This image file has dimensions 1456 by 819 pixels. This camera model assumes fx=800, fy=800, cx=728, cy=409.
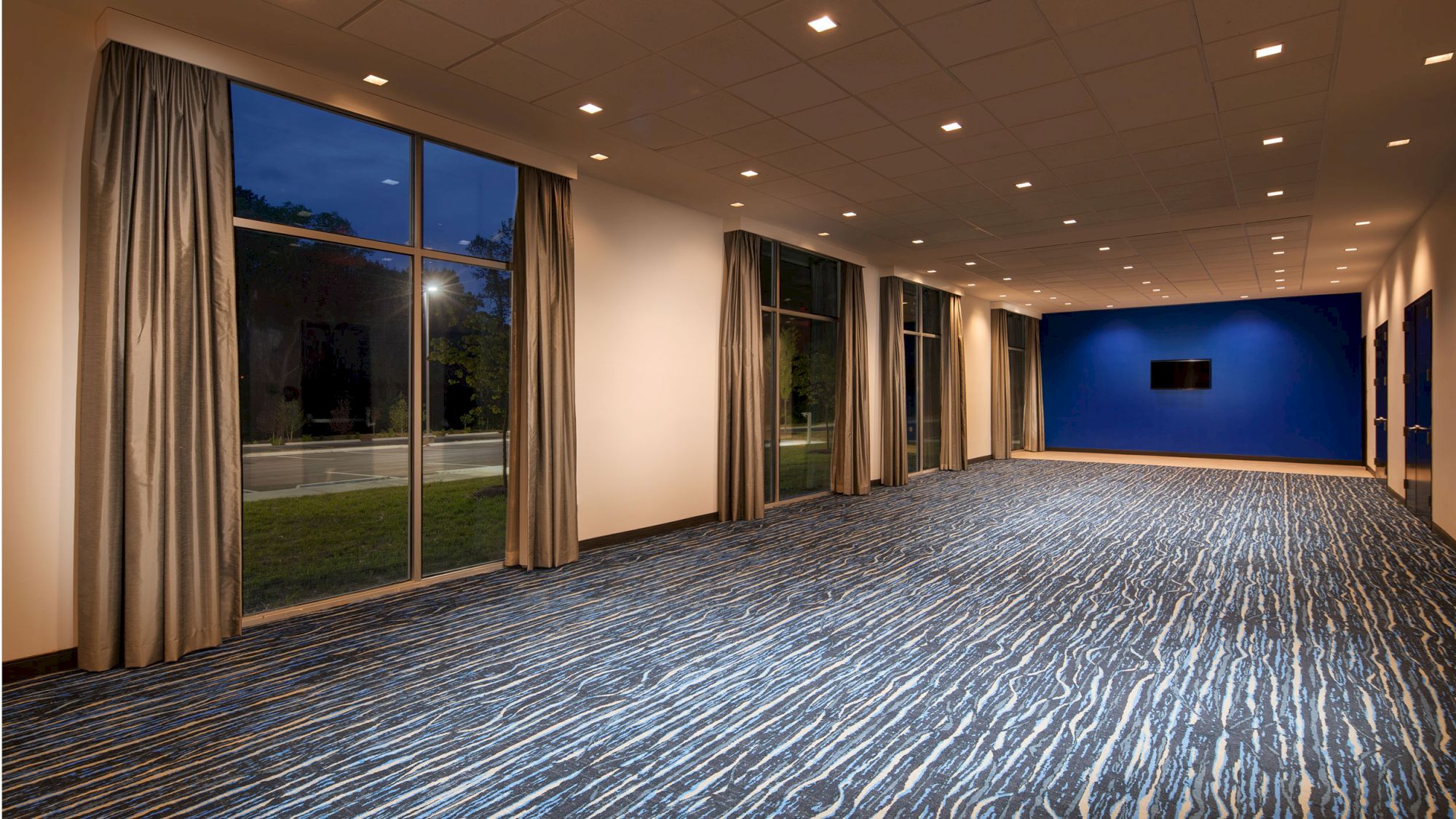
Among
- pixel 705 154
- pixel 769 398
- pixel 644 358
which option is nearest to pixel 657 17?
pixel 705 154

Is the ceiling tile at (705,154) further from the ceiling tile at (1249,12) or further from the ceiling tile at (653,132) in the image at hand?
the ceiling tile at (1249,12)

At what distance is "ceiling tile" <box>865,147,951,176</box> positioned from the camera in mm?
6266

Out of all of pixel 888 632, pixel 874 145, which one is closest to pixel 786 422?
pixel 874 145

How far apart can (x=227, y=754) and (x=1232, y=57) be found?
6.14 m

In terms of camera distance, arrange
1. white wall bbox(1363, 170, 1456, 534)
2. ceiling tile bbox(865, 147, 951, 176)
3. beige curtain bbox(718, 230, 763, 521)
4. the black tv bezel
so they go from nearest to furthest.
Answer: ceiling tile bbox(865, 147, 951, 176) → white wall bbox(1363, 170, 1456, 534) → beige curtain bbox(718, 230, 763, 521) → the black tv bezel

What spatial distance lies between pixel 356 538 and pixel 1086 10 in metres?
5.50

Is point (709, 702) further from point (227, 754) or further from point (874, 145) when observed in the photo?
point (874, 145)

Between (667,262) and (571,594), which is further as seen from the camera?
(667,262)

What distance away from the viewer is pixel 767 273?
360 inches

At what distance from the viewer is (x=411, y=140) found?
567cm

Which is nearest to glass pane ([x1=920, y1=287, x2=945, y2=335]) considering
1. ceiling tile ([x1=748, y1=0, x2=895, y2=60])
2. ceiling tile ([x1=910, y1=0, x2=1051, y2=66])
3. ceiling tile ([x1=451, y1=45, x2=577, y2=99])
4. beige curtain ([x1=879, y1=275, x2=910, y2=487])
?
beige curtain ([x1=879, y1=275, x2=910, y2=487])

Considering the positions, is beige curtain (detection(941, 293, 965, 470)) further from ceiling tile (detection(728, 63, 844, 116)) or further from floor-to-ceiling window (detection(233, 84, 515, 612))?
floor-to-ceiling window (detection(233, 84, 515, 612))

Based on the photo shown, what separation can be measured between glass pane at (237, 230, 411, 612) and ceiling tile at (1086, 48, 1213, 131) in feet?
16.0

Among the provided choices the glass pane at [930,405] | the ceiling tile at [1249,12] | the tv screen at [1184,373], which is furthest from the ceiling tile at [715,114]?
the tv screen at [1184,373]
